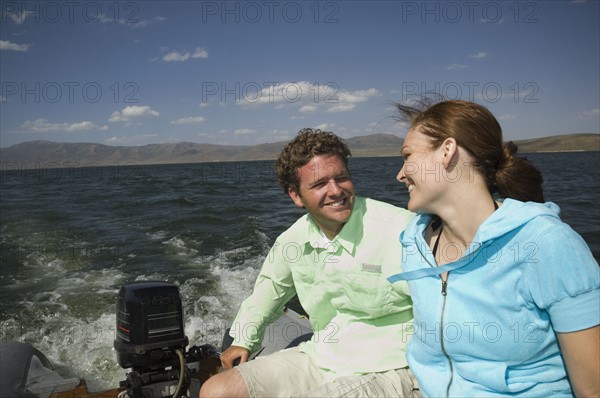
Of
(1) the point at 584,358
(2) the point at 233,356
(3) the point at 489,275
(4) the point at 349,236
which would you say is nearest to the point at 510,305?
(3) the point at 489,275

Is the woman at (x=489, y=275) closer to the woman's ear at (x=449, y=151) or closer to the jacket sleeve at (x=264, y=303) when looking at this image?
the woman's ear at (x=449, y=151)

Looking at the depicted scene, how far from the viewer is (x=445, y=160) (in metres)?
1.70

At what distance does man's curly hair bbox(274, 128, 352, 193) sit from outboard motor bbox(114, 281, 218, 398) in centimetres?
85

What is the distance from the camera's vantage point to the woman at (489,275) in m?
1.44

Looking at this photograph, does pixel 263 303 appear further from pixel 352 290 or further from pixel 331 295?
pixel 352 290

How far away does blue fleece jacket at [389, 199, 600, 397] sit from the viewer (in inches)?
56.4

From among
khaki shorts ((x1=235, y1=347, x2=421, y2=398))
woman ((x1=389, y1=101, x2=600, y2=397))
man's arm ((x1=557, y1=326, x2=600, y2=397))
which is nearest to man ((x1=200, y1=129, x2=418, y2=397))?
khaki shorts ((x1=235, y1=347, x2=421, y2=398))

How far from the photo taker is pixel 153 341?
2361 mm

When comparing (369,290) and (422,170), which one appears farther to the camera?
(369,290)

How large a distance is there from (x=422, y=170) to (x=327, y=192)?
0.62m

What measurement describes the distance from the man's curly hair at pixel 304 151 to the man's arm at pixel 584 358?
51.7 inches

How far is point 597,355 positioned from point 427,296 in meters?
0.56

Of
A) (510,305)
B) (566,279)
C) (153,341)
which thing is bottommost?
(153,341)

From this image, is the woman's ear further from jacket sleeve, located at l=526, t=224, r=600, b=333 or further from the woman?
jacket sleeve, located at l=526, t=224, r=600, b=333
